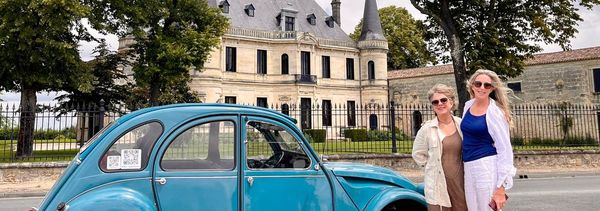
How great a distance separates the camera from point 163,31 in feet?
73.5

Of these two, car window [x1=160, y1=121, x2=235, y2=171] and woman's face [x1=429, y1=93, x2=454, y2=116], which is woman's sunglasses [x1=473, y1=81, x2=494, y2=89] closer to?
woman's face [x1=429, y1=93, x2=454, y2=116]

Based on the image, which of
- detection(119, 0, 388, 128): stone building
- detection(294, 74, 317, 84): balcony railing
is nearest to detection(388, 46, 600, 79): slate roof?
detection(119, 0, 388, 128): stone building

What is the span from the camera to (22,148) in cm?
1480

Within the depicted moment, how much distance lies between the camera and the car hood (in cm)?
396

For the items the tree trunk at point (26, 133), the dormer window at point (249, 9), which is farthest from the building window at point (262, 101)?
the tree trunk at point (26, 133)

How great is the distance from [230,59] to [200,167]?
34.3 metres

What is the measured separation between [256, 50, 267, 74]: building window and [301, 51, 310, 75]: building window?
3582mm

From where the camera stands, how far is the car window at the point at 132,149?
333cm

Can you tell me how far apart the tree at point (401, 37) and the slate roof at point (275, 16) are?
8003 mm

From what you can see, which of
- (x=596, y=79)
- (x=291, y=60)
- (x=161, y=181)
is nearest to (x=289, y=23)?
(x=291, y=60)

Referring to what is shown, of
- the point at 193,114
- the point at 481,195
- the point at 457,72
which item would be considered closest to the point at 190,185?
the point at 193,114

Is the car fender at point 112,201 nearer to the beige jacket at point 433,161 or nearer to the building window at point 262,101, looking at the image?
the beige jacket at point 433,161

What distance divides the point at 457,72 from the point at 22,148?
57.2 ft

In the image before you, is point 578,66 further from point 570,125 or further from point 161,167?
point 161,167
